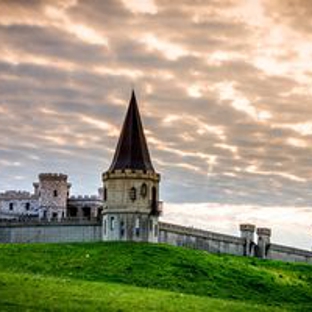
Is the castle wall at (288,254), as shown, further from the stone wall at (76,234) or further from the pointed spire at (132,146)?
the pointed spire at (132,146)

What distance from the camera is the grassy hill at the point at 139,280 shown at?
1421 inches

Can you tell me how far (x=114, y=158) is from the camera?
75.0 metres

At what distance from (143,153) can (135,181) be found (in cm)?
331

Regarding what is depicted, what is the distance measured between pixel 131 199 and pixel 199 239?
1377 centimetres

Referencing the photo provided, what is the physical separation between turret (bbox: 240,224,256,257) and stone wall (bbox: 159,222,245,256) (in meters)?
0.46

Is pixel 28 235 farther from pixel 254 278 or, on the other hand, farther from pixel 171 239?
pixel 254 278

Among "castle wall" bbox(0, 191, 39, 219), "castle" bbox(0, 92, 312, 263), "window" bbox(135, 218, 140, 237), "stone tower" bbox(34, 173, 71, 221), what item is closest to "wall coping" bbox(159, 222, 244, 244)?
"castle" bbox(0, 92, 312, 263)

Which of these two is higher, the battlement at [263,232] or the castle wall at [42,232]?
the battlement at [263,232]

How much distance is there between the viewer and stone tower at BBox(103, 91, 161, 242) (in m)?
72.1

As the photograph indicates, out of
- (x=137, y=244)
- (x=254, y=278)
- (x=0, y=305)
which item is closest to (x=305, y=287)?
(x=254, y=278)

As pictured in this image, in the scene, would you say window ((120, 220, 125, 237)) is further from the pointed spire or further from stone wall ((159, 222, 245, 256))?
stone wall ((159, 222, 245, 256))

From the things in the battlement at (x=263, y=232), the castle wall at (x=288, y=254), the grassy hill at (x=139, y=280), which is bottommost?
the grassy hill at (x=139, y=280)

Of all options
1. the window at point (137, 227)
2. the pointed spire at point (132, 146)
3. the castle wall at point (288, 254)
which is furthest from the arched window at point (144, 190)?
the castle wall at point (288, 254)

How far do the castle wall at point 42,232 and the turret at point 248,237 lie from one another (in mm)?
20427
